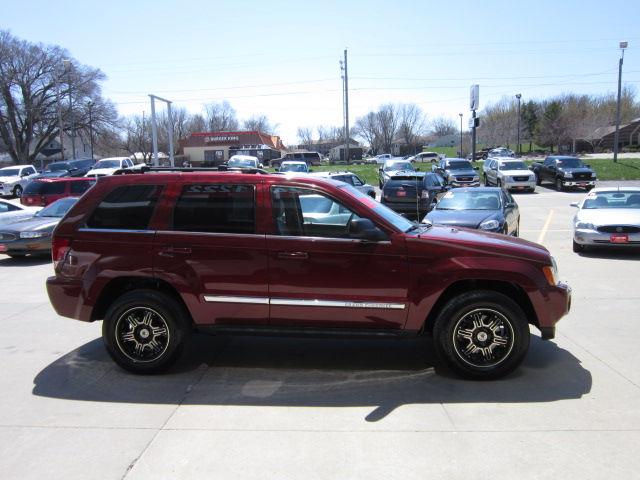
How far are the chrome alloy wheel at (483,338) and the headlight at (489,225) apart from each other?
6.42 metres

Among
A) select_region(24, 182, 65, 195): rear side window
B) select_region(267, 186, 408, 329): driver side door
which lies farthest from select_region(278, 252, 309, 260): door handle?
select_region(24, 182, 65, 195): rear side window

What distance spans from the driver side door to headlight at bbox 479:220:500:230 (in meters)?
6.71

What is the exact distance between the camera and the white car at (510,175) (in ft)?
96.3

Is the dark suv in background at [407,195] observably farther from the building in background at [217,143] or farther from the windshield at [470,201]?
the building in background at [217,143]

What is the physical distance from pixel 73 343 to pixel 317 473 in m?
3.88

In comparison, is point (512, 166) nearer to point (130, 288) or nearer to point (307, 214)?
point (307, 214)

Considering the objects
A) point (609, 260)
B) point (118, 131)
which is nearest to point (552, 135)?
point (118, 131)

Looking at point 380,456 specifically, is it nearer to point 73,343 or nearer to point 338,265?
point 338,265

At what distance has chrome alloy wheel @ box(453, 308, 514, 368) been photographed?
4.73 meters

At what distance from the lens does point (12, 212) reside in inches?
540

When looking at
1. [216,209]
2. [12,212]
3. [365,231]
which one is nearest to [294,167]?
[12,212]

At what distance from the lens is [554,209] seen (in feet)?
70.9

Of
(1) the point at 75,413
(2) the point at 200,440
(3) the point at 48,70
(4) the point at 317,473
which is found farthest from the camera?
(3) the point at 48,70

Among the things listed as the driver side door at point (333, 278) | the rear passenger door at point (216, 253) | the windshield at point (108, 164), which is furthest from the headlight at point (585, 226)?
the windshield at point (108, 164)
